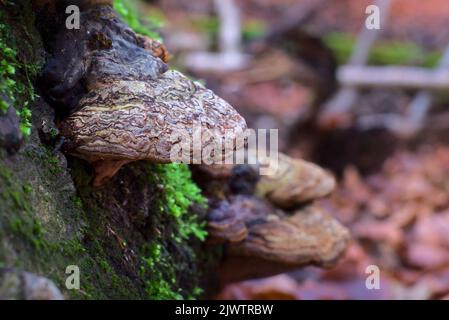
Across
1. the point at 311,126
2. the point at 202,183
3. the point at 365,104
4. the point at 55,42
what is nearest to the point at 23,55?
the point at 55,42

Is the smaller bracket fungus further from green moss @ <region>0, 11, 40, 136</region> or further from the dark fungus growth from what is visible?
green moss @ <region>0, 11, 40, 136</region>

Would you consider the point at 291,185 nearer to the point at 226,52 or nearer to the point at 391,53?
the point at 226,52

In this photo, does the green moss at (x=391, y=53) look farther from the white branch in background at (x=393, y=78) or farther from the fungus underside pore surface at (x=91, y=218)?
Result: the fungus underside pore surface at (x=91, y=218)

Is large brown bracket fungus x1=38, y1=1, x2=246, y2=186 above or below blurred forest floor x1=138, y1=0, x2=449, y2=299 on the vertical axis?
below

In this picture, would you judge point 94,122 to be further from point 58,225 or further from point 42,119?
point 58,225

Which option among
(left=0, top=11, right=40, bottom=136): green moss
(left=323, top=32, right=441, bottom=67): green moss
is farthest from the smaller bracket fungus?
(left=323, top=32, right=441, bottom=67): green moss

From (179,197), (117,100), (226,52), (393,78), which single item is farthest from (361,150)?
(117,100)

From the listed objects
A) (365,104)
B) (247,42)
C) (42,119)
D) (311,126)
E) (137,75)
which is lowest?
(42,119)
